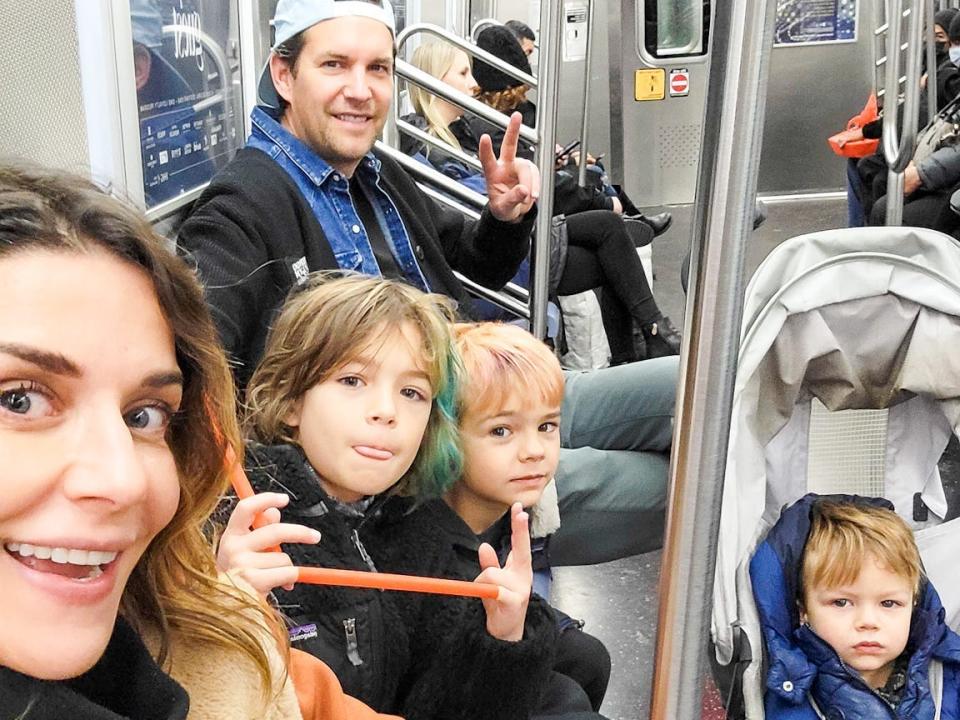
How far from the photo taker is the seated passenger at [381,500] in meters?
1.37

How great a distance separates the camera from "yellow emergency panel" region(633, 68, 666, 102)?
7.62 m

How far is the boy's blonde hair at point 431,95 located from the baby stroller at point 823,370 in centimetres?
193

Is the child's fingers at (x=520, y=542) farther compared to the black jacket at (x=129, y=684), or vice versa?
the child's fingers at (x=520, y=542)

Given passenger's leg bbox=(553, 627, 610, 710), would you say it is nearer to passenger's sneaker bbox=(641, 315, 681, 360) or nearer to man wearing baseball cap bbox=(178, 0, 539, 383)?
man wearing baseball cap bbox=(178, 0, 539, 383)

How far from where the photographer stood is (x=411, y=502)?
60.5 inches

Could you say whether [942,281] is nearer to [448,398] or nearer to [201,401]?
[448,398]

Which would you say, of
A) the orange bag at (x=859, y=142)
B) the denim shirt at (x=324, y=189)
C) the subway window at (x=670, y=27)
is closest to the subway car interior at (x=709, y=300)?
the denim shirt at (x=324, y=189)

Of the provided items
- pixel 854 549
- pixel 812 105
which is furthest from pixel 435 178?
pixel 812 105

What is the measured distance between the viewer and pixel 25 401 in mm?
792

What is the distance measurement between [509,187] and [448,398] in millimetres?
888

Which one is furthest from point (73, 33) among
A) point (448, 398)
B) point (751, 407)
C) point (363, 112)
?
point (751, 407)

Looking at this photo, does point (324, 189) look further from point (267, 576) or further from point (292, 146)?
point (267, 576)

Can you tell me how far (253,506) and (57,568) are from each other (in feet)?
1.05

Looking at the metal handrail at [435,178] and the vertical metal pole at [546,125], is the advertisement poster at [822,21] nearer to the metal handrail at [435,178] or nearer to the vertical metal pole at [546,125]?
the metal handrail at [435,178]
